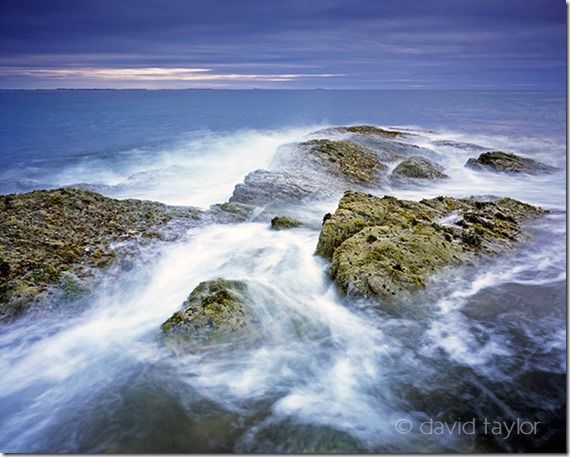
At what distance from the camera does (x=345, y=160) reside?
12.1 meters

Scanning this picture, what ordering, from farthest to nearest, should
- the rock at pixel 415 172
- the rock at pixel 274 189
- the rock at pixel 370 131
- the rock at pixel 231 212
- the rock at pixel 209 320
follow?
the rock at pixel 370 131 → the rock at pixel 415 172 → the rock at pixel 274 189 → the rock at pixel 231 212 → the rock at pixel 209 320

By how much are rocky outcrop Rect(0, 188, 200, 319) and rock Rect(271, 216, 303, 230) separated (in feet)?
5.03

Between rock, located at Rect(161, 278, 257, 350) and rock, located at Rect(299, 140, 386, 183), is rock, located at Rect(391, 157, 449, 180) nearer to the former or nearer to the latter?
rock, located at Rect(299, 140, 386, 183)

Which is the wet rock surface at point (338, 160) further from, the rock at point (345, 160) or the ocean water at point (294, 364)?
the ocean water at point (294, 364)

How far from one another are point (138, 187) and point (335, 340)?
28.5 ft

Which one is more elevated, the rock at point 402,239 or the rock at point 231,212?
the rock at point 402,239

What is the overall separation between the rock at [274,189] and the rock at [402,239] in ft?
7.24

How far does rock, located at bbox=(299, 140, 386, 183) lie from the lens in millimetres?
11414

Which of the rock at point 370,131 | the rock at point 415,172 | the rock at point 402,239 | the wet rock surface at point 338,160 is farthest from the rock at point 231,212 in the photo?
the rock at point 370,131

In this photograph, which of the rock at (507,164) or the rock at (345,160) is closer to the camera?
the rock at (345,160)

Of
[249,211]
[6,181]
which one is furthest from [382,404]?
[6,181]

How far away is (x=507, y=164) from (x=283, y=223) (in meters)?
8.83

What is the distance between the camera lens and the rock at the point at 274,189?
9227 millimetres

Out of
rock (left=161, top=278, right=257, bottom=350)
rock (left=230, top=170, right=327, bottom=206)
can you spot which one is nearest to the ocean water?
rock (left=161, top=278, right=257, bottom=350)
